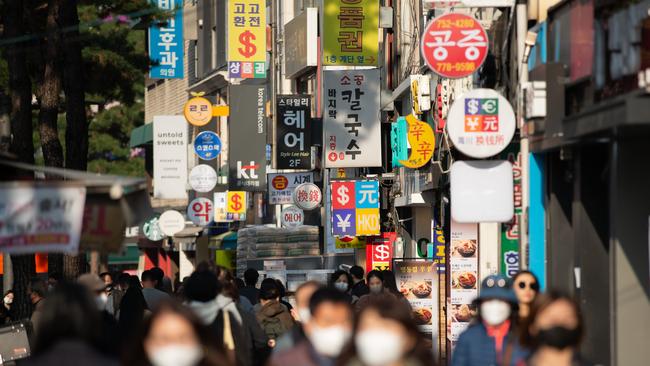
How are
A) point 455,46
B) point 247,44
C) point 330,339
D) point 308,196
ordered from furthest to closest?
point 247,44 → point 308,196 → point 455,46 → point 330,339

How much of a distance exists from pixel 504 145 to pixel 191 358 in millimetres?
10322

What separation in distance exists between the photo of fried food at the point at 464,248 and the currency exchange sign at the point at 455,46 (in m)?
4.06

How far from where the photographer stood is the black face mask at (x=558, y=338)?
8109 millimetres

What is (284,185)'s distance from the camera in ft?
Answer: 126

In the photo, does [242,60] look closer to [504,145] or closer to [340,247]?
[340,247]

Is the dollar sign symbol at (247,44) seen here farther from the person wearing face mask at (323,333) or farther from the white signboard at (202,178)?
the person wearing face mask at (323,333)

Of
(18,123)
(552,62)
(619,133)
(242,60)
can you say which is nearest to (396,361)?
(619,133)

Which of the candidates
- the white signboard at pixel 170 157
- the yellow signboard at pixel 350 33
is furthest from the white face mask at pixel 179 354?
the white signboard at pixel 170 157

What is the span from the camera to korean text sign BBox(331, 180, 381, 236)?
105 ft

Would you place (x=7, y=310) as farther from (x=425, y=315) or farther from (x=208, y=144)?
(x=208, y=144)

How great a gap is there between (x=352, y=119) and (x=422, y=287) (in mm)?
9780

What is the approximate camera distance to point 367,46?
104 feet

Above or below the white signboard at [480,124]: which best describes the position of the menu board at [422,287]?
below

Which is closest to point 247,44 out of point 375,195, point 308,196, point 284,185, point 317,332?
point 284,185
